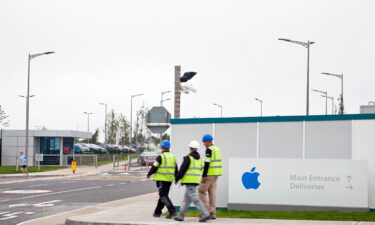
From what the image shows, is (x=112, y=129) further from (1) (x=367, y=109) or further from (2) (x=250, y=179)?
(2) (x=250, y=179)

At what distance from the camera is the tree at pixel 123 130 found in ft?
A: 367

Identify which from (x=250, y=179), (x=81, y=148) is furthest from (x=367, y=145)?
(x=81, y=148)

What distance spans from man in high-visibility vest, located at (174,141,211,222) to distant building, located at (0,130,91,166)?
150 feet

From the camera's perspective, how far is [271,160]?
659 inches

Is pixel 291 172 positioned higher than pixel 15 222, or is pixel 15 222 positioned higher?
pixel 291 172

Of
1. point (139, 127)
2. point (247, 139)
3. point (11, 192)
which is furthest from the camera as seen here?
point (139, 127)

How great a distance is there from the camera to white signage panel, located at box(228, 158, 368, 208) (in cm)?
1602

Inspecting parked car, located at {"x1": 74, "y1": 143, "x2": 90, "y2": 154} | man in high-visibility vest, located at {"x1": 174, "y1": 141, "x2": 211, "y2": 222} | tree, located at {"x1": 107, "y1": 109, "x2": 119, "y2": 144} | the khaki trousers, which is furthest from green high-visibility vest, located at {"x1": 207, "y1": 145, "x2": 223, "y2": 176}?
tree, located at {"x1": 107, "y1": 109, "x2": 119, "y2": 144}

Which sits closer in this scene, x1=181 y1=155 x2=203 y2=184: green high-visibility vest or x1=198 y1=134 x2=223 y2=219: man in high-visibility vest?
x1=181 y1=155 x2=203 y2=184: green high-visibility vest

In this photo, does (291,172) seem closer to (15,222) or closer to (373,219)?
(373,219)

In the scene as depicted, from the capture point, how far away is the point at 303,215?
15773mm

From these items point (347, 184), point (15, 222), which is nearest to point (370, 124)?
point (347, 184)

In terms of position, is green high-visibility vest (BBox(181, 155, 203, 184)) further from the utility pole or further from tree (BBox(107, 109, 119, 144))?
tree (BBox(107, 109, 119, 144))

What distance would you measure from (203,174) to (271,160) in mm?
2241
